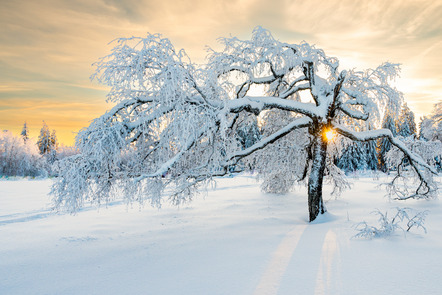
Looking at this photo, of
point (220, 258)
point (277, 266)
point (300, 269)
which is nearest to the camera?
point (300, 269)

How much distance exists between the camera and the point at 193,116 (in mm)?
5426

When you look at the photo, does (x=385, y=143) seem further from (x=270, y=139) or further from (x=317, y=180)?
(x=270, y=139)

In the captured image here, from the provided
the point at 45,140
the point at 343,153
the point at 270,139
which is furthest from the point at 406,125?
the point at 45,140

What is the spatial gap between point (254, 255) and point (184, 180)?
3.07m

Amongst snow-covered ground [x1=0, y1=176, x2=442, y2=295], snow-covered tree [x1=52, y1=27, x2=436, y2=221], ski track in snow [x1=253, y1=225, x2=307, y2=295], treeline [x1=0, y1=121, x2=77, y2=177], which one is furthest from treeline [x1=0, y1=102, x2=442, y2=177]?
ski track in snow [x1=253, y1=225, x2=307, y2=295]

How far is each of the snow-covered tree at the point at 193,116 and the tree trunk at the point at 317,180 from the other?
0.09ft

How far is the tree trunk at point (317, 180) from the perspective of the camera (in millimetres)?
8016

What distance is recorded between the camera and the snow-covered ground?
371 cm

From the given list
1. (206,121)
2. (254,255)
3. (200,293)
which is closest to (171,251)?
(254,255)

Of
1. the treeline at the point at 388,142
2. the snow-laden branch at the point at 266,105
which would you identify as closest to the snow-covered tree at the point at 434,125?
the treeline at the point at 388,142

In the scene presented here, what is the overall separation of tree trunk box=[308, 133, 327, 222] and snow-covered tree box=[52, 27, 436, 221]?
3cm

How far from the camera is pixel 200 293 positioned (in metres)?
3.54

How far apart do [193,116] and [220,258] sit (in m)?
2.73

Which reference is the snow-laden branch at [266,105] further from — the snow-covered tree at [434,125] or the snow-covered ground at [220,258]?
the snow-covered tree at [434,125]
